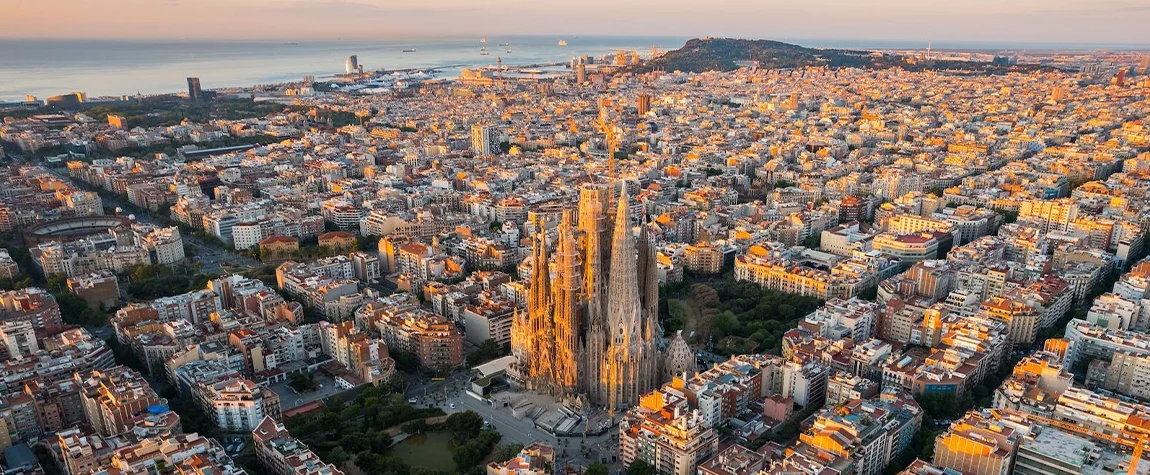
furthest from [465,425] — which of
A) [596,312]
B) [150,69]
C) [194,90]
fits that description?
[150,69]

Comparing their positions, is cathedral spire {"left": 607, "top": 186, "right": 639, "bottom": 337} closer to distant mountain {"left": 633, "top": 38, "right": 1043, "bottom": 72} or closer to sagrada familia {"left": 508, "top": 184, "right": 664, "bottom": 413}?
sagrada familia {"left": 508, "top": 184, "right": 664, "bottom": 413}

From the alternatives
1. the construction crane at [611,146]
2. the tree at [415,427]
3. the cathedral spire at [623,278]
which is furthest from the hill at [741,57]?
the tree at [415,427]

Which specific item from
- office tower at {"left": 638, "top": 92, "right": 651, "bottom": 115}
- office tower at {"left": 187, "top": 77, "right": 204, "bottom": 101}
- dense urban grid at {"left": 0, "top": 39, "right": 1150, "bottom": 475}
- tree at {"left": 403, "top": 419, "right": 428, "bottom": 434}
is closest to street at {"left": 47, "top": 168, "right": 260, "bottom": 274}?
dense urban grid at {"left": 0, "top": 39, "right": 1150, "bottom": 475}

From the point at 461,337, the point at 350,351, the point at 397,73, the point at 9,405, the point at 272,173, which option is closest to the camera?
the point at 9,405

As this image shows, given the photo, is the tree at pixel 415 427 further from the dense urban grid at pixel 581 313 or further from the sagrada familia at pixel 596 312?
the sagrada familia at pixel 596 312

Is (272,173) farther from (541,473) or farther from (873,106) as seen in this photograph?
(873,106)

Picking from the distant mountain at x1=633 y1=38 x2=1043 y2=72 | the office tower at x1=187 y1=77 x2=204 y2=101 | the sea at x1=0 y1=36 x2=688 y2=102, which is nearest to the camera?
the office tower at x1=187 y1=77 x2=204 y2=101

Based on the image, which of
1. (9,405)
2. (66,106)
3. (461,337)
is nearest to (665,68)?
(66,106)

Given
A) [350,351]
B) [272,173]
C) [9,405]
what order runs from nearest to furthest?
[9,405] → [350,351] → [272,173]
